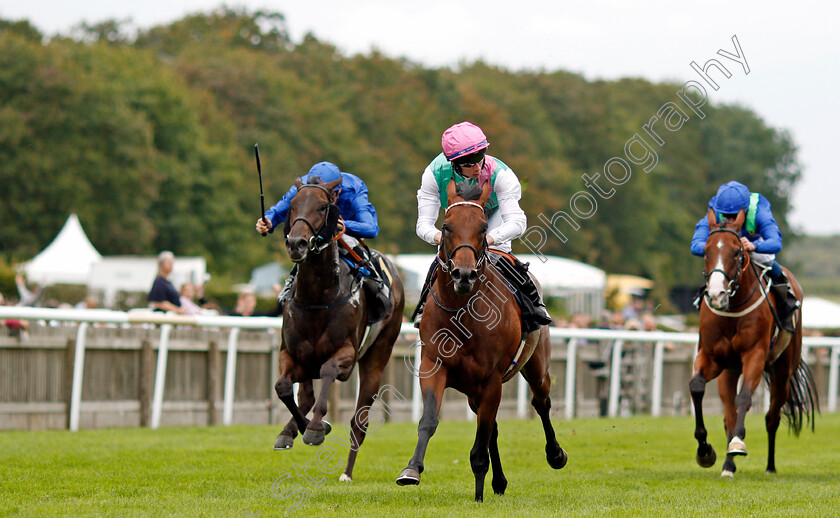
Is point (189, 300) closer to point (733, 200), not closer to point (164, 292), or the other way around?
point (164, 292)

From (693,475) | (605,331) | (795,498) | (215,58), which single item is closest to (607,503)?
(795,498)

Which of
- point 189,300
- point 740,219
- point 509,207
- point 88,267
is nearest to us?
point 509,207

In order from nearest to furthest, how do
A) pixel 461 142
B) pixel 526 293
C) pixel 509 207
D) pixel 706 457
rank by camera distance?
pixel 461 142 < pixel 509 207 < pixel 526 293 < pixel 706 457

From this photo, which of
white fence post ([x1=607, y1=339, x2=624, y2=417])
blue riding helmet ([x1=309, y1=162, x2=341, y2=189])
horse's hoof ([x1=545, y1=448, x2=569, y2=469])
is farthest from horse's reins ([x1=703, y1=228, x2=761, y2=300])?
white fence post ([x1=607, y1=339, x2=624, y2=417])

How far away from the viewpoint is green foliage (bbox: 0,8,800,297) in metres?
42.7

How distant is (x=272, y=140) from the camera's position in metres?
51.4

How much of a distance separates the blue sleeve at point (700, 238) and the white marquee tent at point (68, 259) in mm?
23357

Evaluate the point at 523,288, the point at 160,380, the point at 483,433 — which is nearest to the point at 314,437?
the point at 483,433

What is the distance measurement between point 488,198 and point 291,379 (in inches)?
67.4

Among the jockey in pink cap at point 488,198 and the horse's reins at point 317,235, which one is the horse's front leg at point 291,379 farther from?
the jockey in pink cap at point 488,198

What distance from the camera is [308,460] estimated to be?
9.82m

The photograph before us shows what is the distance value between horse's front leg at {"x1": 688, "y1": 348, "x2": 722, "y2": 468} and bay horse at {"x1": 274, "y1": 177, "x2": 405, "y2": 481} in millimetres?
2554

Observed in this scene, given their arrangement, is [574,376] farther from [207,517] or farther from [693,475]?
[207,517]

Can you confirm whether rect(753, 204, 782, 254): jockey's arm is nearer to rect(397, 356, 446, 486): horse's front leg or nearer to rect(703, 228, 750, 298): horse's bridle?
rect(703, 228, 750, 298): horse's bridle
